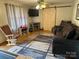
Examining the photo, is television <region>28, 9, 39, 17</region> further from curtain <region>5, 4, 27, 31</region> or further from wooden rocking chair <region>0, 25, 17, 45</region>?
wooden rocking chair <region>0, 25, 17, 45</region>

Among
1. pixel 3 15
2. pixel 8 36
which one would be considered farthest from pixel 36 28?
pixel 8 36

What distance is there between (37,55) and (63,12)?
15.2 ft

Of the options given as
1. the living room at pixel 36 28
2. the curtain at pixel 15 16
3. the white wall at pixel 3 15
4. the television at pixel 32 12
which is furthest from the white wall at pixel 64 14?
the white wall at pixel 3 15

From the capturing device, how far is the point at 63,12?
663 centimetres

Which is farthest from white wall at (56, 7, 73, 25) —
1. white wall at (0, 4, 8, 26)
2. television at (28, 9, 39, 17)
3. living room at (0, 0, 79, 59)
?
white wall at (0, 4, 8, 26)

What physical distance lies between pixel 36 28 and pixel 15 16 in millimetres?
2677

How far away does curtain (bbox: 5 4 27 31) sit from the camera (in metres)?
4.64

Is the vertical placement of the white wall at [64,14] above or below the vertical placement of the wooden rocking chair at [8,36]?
above

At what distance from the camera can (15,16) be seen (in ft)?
17.1

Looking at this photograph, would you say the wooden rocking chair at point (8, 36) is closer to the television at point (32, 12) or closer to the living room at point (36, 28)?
the living room at point (36, 28)

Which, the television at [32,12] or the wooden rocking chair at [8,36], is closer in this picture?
the wooden rocking chair at [8,36]

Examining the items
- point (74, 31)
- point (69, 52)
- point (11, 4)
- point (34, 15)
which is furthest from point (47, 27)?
point (69, 52)

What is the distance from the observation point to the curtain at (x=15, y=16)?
464cm

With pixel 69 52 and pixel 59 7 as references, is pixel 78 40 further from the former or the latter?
pixel 59 7
